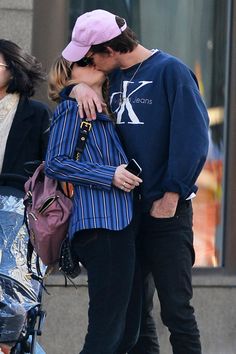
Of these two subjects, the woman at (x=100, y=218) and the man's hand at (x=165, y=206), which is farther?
the man's hand at (x=165, y=206)

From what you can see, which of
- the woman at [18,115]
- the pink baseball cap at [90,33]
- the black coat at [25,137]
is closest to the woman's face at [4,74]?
the woman at [18,115]

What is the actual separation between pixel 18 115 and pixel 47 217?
55.2 inches

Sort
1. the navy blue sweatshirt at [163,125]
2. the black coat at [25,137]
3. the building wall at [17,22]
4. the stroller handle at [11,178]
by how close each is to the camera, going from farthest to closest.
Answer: the building wall at [17,22] → the black coat at [25,137] → the stroller handle at [11,178] → the navy blue sweatshirt at [163,125]

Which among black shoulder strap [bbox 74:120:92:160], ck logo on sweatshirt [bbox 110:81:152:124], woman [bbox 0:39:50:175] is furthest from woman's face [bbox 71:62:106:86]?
woman [bbox 0:39:50:175]

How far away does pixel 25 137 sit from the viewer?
5371 millimetres

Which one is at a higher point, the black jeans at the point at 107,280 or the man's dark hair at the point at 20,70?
the man's dark hair at the point at 20,70

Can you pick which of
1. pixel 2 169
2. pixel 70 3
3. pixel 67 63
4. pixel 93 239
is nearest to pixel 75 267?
pixel 93 239

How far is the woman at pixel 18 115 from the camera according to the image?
5336mm

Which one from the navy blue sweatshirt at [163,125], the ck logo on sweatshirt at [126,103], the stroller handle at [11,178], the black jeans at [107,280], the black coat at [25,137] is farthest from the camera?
the black coat at [25,137]

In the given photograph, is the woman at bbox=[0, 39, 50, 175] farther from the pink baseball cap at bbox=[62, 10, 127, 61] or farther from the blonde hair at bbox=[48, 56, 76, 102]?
the pink baseball cap at bbox=[62, 10, 127, 61]

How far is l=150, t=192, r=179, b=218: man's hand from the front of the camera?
4.20m

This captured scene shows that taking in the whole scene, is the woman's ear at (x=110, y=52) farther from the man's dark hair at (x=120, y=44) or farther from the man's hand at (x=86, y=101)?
the man's hand at (x=86, y=101)

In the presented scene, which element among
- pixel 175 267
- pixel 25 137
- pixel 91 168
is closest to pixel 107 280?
pixel 175 267

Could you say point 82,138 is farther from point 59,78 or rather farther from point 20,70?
point 20,70
